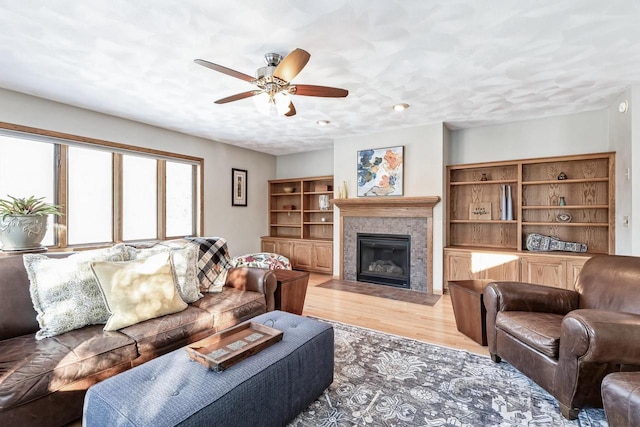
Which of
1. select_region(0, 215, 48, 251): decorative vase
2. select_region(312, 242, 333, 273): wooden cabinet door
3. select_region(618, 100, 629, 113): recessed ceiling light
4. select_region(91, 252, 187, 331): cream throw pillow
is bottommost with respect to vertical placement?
select_region(312, 242, 333, 273): wooden cabinet door

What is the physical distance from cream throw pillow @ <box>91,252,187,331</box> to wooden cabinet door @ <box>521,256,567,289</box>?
4002 millimetres

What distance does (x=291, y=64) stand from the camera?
201cm

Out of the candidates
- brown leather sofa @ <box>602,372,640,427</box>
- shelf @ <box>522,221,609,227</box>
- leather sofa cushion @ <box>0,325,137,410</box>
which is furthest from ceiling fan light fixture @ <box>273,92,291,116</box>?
shelf @ <box>522,221,609,227</box>

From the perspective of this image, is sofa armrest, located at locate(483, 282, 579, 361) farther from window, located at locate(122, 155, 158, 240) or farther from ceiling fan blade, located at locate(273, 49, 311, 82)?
window, located at locate(122, 155, 158, 240)

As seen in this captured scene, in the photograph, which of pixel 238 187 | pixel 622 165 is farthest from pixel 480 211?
pixel 238 187

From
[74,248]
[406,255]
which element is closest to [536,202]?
[406,255]

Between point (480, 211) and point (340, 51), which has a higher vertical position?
point (340, 51)

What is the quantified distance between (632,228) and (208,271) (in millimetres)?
4211

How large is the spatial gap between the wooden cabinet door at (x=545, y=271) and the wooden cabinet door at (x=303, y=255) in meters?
3.40

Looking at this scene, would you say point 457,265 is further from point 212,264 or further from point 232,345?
point 232,345

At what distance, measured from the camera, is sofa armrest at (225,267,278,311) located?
2830 millimetres

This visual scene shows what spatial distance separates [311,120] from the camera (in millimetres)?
4164

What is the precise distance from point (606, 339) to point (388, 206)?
130 inches

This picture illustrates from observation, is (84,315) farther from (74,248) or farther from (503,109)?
(503,109)
